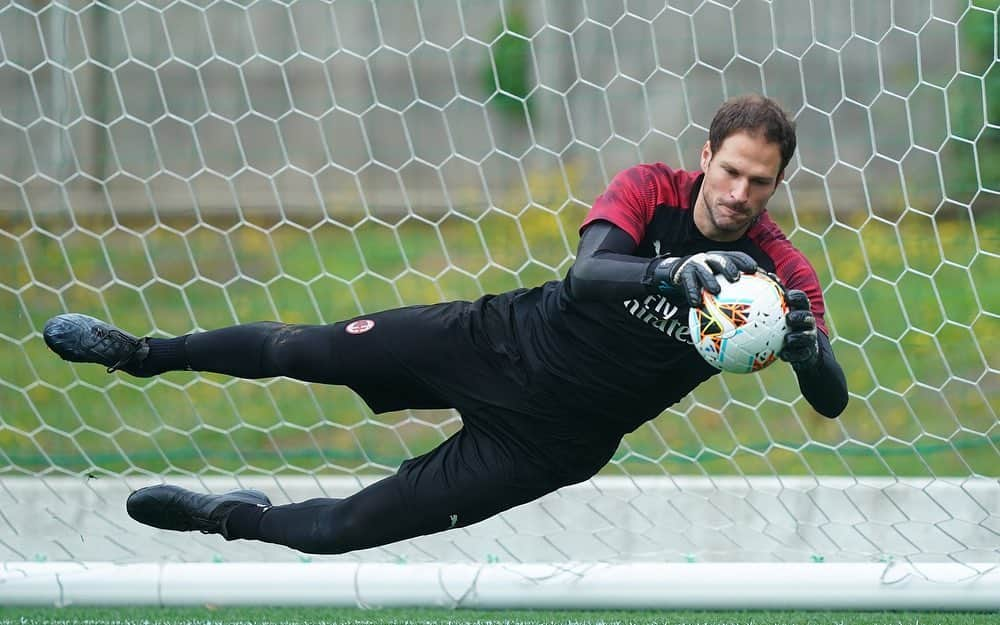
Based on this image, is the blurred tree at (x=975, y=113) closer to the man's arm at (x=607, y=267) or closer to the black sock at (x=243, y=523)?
the man's arm at (x=607, y=267)

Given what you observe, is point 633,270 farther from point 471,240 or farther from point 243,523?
point 471,240

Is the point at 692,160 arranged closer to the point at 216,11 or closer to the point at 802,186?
the point at 802,186

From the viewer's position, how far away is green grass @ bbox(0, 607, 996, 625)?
14.0 ft

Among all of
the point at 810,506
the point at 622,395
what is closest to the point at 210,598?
the point at 622,395

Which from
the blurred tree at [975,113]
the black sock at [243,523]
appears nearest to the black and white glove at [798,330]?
the black sock at [243,523]

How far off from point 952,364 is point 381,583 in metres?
3.22

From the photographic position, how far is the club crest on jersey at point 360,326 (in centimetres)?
340

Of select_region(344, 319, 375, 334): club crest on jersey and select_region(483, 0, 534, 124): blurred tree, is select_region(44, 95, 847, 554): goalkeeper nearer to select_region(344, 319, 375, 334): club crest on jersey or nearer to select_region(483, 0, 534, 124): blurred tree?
select_region(344, 319, 375, 334): club crest on jersey

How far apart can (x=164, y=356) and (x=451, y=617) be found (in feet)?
4.81

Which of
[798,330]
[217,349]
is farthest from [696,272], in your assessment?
[217,349]

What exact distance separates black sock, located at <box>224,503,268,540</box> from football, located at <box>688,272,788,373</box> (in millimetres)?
1466

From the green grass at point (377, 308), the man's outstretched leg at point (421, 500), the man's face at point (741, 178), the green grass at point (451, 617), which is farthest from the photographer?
the green grass at point (377, 308)

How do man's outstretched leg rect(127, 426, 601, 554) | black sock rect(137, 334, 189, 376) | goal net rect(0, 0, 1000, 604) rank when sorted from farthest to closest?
goal net rect(0, 0, 1000, 604) < black sock rect(137, 334, 189, 376) < man's outstretched leg rect(127, 426, 601, 554)

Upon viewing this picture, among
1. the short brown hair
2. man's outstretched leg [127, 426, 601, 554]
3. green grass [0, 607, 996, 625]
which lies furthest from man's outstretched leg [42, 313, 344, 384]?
green grass [0, 607, 996, 625]
